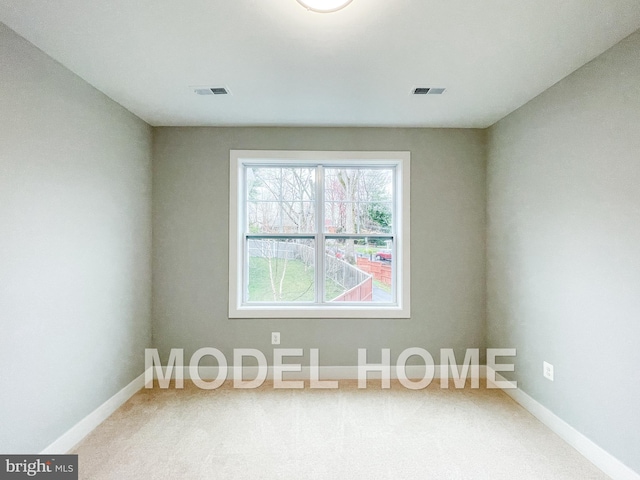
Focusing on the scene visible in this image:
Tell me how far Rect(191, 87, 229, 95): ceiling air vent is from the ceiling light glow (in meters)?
1.23

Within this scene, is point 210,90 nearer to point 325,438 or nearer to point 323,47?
point 323,47

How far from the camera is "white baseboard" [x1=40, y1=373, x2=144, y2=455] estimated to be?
2.18 meters

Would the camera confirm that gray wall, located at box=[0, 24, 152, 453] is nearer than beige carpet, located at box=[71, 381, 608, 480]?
Yes

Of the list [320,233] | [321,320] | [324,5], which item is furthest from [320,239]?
[324,5]

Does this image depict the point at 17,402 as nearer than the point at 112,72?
Yes

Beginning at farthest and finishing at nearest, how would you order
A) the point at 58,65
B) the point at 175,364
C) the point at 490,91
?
1. the point at 175,364
2. the point at 490,91
3. the point at 58,65

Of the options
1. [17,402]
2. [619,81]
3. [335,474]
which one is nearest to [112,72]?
[17,402]

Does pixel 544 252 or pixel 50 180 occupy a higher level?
pixel 50 180

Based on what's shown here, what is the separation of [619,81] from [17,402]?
395 centimetres

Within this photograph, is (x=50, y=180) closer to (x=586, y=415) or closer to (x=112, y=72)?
(x=112, y=72)

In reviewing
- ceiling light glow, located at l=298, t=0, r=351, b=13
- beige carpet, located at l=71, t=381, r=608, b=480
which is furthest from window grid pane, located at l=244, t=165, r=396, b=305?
ceiling light glow, located at l=298, t=0, r=351, b=13

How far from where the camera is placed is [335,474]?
6.73 feet

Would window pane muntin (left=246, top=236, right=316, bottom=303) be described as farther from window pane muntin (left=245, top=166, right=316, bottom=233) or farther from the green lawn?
window pane muntin (left=245, top=166, right=316, bottom=233)

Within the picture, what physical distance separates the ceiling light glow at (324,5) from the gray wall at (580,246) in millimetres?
1706
